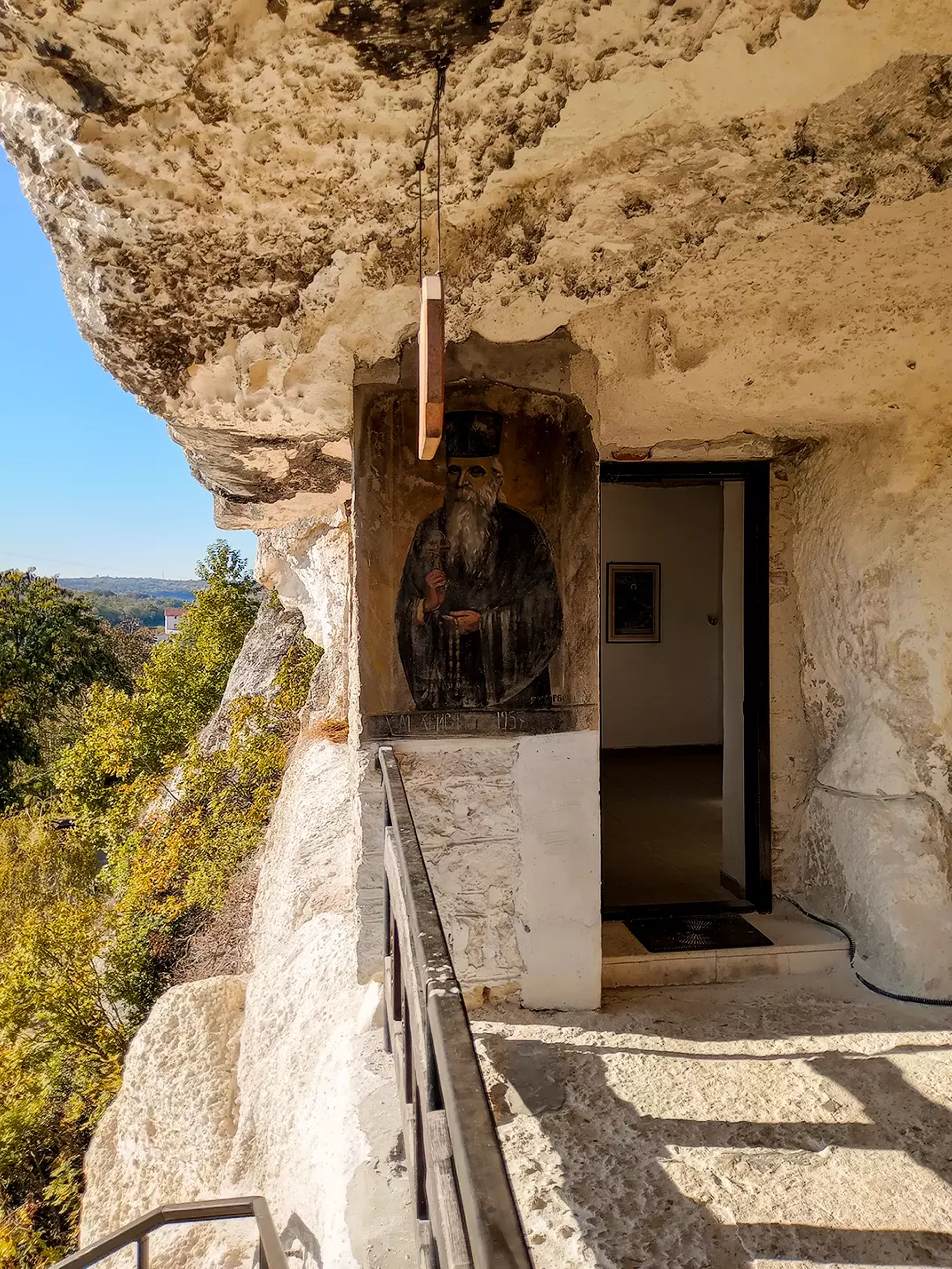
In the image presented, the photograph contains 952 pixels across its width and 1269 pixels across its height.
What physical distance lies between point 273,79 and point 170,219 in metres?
0.55

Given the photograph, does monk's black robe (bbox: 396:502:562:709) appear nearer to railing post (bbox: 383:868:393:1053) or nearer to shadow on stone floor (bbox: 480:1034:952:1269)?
railing post (bbox: 383:868:393:1053)

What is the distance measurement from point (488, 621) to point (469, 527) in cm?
34

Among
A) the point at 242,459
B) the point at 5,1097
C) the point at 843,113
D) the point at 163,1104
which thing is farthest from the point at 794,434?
the point at 5,1097

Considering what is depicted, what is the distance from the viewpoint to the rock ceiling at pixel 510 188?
153 centimetres

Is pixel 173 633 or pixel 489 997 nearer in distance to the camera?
pixel 489 997

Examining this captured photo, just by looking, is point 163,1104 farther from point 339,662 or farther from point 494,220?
point 494,220

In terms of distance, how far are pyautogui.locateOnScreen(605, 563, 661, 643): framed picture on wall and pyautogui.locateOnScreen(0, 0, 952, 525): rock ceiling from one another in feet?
16.4

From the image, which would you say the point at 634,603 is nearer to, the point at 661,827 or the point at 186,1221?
the point at 661,827

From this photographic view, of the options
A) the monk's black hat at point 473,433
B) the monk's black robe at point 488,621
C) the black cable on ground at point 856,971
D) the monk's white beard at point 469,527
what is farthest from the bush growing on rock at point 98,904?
the monk's black hat at point 473,433

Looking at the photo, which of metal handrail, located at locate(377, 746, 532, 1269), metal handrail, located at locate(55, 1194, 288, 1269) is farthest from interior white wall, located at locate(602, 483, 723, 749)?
metal handrail, located at locate(377, 746, 532, 1269)

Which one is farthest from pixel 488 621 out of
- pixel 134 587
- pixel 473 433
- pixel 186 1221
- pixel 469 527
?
pixel 134 587

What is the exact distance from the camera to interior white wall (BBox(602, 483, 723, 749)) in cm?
817

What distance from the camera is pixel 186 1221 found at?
10.1 feet

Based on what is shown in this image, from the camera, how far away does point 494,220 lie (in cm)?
216
